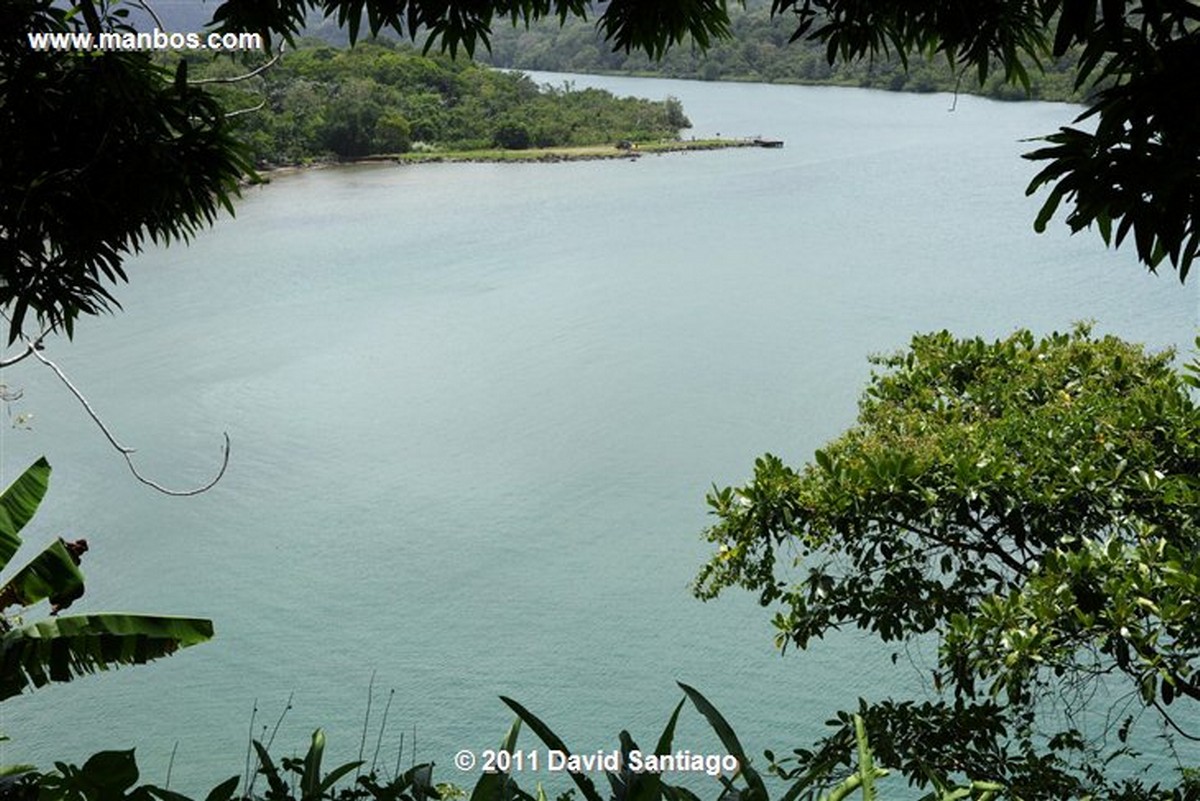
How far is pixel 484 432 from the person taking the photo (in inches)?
396

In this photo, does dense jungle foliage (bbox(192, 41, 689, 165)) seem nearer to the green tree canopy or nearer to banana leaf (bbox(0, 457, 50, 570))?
banana leaf (bbox(0, 457, 50, 570))

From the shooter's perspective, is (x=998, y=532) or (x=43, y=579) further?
(x=998, y=532)

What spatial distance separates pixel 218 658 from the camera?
21.6 ft

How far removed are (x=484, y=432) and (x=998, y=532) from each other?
672 centimetres

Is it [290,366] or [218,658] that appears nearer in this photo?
[218,658]

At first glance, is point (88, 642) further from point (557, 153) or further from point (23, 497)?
point (557, 153)

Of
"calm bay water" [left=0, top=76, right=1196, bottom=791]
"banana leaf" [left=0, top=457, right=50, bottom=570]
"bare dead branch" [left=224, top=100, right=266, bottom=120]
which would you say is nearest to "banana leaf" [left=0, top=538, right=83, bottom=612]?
"banana leaf" [left=0, top=457, right=50, bottom=570]

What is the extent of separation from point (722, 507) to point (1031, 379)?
1.11 m

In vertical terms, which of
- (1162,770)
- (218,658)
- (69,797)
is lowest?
(218,658)

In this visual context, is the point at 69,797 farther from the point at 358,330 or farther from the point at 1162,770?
the point at 358,330

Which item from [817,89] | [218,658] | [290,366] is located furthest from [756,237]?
[817,89]

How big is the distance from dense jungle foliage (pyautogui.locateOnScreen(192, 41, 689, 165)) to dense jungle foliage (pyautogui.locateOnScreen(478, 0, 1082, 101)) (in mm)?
1908

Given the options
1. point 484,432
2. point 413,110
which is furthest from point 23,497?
point 413,110

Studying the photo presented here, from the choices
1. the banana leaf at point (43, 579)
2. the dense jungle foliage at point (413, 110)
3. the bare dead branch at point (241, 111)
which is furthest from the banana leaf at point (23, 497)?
the dense jungle foliage at point (413, 110)
